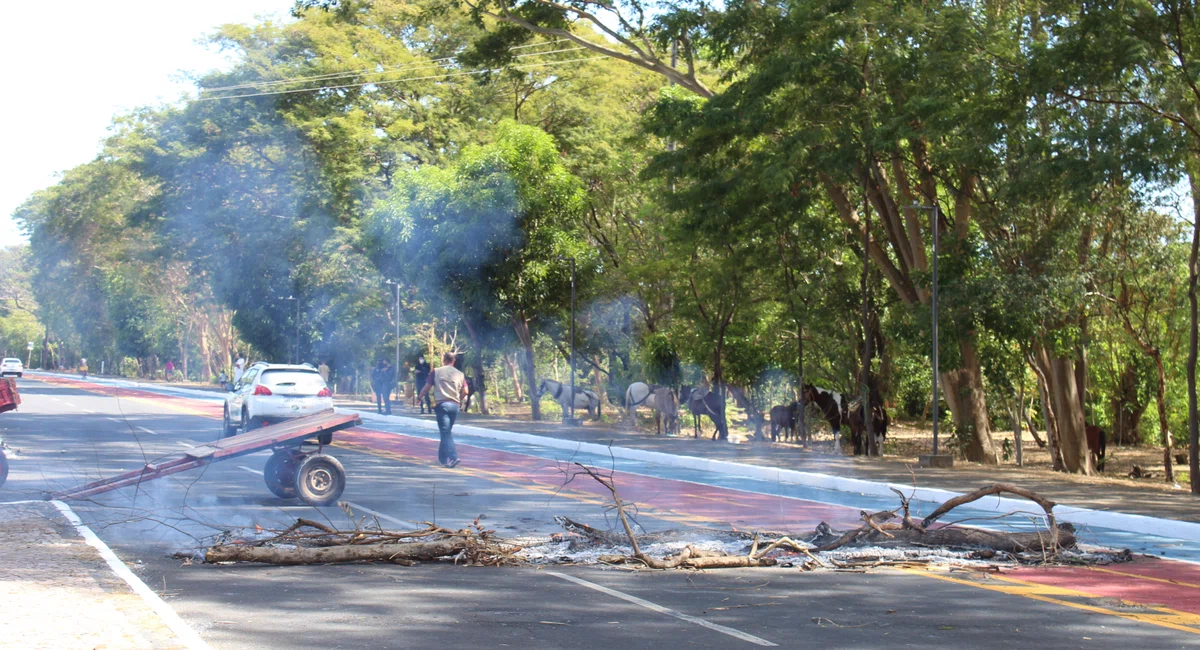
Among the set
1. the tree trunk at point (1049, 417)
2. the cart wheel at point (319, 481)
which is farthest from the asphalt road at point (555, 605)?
the tree trunk at point (1049, 417)

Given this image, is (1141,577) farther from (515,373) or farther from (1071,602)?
(515,373)

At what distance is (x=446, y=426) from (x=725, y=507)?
570 cm

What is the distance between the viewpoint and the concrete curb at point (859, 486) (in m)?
13.6

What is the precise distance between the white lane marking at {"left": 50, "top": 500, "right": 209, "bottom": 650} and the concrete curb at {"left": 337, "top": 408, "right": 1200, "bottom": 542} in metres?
4.59

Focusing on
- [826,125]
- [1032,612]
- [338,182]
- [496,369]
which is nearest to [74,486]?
[1032,612]

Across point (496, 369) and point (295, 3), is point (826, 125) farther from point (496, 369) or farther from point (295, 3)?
point (496, 369)

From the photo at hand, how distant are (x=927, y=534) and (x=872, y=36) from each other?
46.7ft

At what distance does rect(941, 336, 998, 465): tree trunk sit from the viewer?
2700cm

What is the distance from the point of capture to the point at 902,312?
93.6 feet

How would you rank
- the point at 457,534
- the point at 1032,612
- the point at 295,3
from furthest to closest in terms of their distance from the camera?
the point at 295,3 < the point at 457,534 < the point at 1032,612

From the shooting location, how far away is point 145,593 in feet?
26.8

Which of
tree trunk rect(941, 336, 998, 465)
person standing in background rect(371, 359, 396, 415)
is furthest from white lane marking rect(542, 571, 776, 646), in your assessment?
person standing in background rect(371, 359, 396, 415)

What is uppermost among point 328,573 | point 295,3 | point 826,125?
point 295,3

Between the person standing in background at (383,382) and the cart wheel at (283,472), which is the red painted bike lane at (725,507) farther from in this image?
the person standing in background at (383,382)
